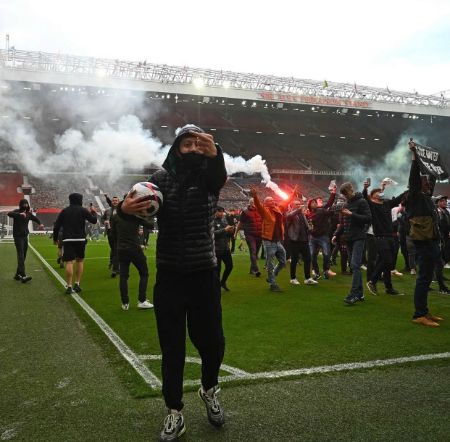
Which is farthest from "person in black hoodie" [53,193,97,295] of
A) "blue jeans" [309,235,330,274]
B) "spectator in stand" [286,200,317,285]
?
"blue jeans" [309,235,330,274]

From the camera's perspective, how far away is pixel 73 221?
28.7ft

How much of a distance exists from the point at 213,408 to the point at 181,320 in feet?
2.06

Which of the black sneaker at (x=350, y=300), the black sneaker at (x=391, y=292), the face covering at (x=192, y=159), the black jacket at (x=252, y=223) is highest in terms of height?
the face covering at (x=192, y=159)

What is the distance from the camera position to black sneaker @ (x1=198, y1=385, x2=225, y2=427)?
3072 millimetres

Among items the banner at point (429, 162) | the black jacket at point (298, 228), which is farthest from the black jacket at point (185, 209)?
the black jacket at point (298, 228)

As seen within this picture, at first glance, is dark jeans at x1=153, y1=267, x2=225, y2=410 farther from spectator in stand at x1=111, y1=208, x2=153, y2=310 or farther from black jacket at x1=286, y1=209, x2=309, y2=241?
black jacket at x1=286, y1=209, x2=309, y2=241

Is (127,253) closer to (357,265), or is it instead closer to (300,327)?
(300,327)

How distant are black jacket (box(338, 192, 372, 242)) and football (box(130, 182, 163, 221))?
16.3 ft

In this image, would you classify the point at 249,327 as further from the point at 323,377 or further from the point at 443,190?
the point at 443,190

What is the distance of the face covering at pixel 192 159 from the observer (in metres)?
3.07

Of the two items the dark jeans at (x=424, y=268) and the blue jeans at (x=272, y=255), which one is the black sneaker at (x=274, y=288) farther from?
the dark jeans at (x=424, y=268)

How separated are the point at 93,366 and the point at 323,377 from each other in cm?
209

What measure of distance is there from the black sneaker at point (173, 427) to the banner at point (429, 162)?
420 cm

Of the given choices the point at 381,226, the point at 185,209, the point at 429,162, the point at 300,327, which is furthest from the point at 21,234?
the point at 185,209
